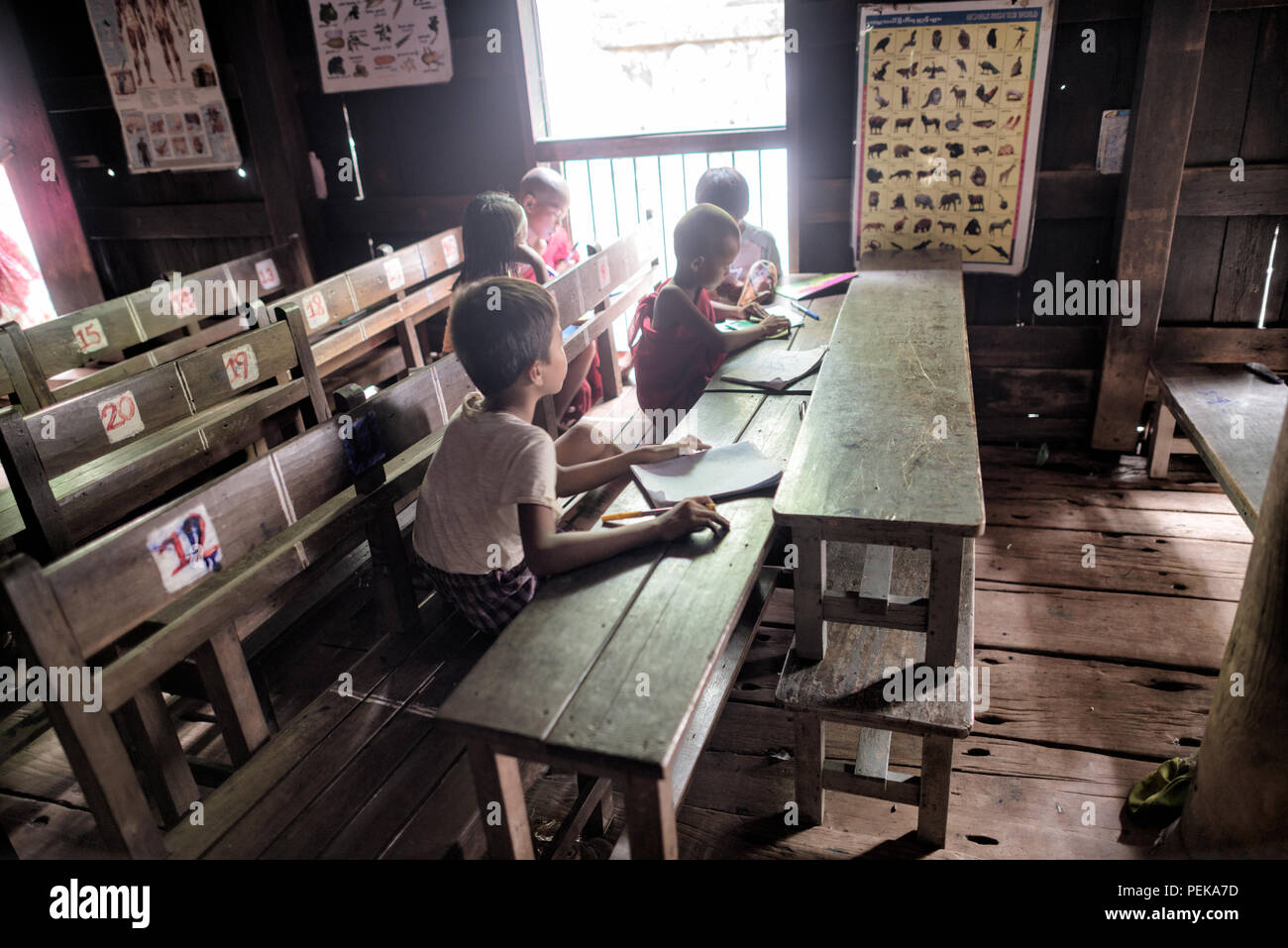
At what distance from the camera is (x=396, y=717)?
6.48 feet

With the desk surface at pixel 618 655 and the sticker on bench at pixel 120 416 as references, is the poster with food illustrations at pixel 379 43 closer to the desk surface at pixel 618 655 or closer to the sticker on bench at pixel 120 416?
the sticker on bench at pixel 120 416

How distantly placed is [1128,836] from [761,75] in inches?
155

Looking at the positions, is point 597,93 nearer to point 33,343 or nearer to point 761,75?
point 761,75

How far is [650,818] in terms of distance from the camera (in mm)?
1488

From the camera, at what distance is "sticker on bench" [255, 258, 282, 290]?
5.04 meters

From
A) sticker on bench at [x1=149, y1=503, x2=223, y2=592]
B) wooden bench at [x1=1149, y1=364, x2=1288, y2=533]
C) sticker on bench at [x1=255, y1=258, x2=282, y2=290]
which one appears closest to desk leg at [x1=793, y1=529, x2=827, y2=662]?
sticker on bench at [x1=149, y1=503, x2=223, y2=592]

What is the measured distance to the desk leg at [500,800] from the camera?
1.56 meters

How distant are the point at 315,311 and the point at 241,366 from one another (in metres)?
0.86

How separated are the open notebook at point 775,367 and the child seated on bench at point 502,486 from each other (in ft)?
3.36

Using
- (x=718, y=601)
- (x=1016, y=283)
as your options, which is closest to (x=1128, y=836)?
(x=718, y=601)

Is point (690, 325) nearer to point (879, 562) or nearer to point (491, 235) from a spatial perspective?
point (491, 235)

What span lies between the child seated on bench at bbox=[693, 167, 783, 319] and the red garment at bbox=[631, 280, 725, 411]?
0.37 metres

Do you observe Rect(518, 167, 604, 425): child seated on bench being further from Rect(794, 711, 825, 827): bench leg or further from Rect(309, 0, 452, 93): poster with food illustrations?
Rect(794, 711, 825, 827): bench leg

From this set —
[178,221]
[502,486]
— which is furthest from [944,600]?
[178,221]
